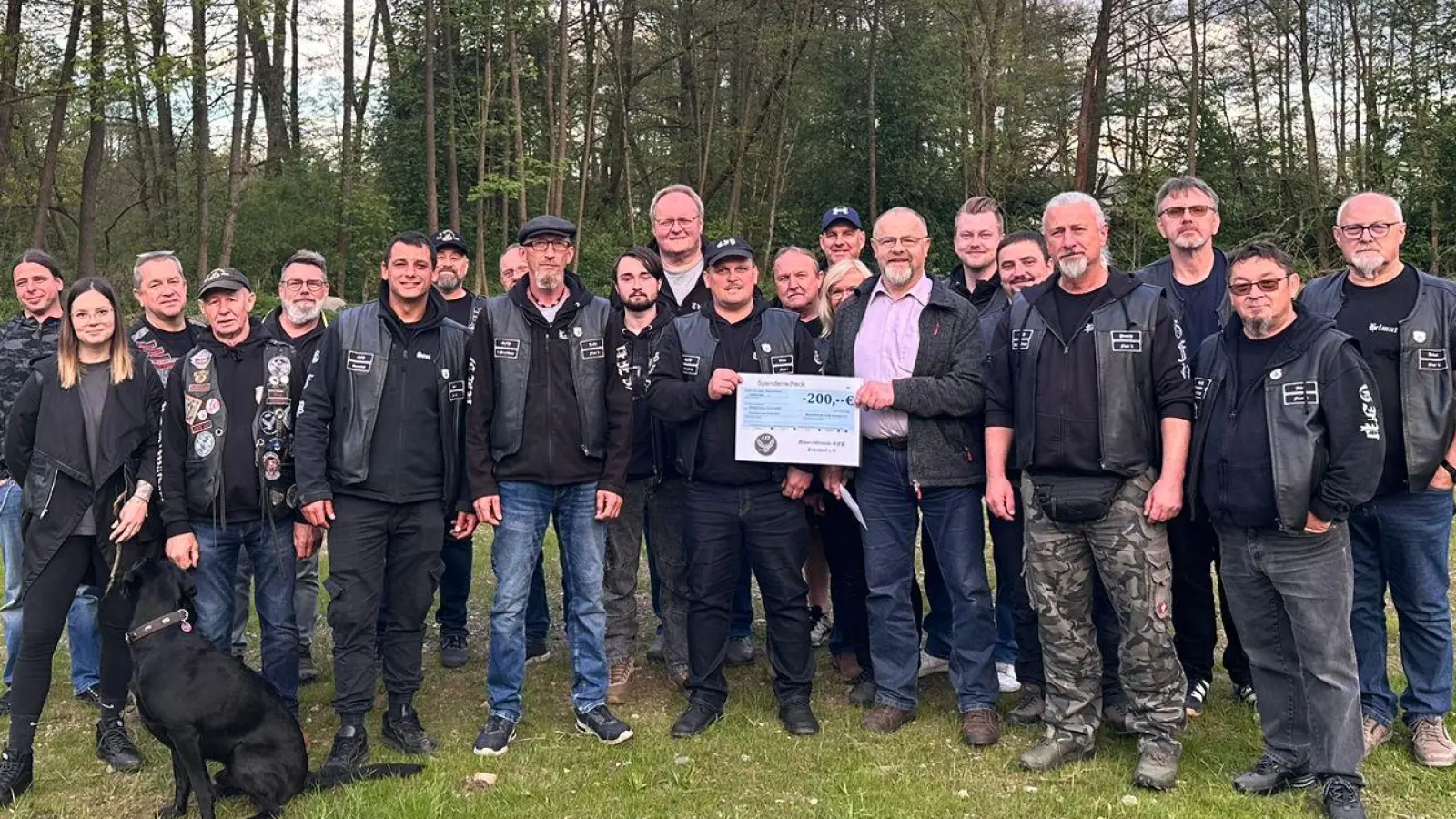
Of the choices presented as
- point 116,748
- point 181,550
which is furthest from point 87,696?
point 181,550

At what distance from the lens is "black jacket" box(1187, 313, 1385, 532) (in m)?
4.18

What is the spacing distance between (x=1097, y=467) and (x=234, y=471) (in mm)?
4331

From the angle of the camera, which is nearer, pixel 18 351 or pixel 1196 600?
pixel 1196 600

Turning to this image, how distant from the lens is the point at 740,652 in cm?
670

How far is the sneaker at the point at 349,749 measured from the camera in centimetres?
491

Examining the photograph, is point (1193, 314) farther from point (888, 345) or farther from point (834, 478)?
point (834, 478)

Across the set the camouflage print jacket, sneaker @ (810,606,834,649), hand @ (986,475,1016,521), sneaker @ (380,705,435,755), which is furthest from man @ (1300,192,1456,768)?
the camouflage print jacket

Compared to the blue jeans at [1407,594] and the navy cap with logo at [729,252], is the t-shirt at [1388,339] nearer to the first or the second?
the blue jeans at [1407,594]

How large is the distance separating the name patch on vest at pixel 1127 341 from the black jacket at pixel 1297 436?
0.39m

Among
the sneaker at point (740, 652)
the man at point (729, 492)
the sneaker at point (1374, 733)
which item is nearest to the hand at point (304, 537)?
the man at point (729, 492)

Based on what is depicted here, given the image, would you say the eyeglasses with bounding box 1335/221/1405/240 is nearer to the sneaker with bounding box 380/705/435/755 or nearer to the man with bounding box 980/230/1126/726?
the man with bounding box 980/230/1126/726

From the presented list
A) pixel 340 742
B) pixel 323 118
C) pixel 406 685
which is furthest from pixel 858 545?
pixel 323 118

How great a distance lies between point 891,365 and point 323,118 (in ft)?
105

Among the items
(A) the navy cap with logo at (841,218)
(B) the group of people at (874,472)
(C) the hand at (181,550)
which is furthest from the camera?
(A) the navy cap with logo at (841,218)
